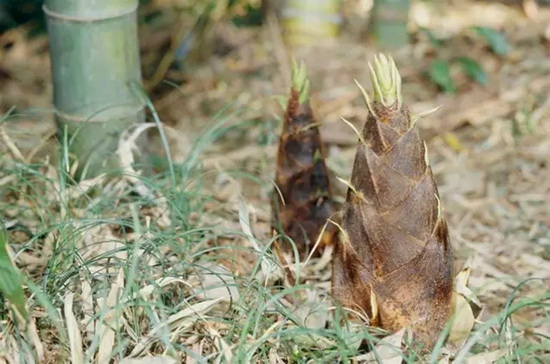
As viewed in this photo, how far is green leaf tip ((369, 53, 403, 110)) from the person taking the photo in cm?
163

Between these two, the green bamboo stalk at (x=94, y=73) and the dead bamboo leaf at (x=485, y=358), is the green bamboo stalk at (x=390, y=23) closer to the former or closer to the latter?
the green bamboo stalk at (x=94, y=73)

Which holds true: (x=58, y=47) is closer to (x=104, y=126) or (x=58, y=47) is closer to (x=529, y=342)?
(x=104, y=126)

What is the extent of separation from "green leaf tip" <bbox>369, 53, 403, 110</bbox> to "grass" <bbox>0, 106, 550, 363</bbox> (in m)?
0.33

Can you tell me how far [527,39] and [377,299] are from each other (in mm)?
1933

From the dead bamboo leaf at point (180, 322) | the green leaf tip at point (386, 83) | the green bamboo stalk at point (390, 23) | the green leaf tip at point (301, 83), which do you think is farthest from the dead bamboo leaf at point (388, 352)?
the green bamboo stalk at point (390, 23)

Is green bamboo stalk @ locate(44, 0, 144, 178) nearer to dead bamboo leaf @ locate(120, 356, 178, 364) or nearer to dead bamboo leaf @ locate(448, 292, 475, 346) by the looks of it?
dead bamboo leaf @ locate(120, 356, 178, 364)

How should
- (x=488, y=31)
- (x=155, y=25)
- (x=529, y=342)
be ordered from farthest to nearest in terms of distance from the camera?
(x=155, y=25)
(x=488, y=31)
(x=529, y=342)

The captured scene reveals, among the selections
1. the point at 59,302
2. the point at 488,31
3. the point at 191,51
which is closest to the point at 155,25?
the point at 191,51

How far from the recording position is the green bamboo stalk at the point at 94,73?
2133 mm

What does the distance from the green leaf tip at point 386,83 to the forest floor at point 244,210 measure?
0.35 metres

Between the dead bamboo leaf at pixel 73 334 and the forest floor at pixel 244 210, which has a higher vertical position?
the dead bamboo leaf at pixel 73 334

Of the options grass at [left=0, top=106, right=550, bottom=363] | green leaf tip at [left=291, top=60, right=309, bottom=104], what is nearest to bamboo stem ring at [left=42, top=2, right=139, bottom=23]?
grass at [left=0, top=106, right=550, bottom=363]

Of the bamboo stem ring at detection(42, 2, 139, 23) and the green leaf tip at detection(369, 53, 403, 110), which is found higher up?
the green leaf tip at detection(369, 53, 403, 110)

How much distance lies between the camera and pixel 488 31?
3217 mm
